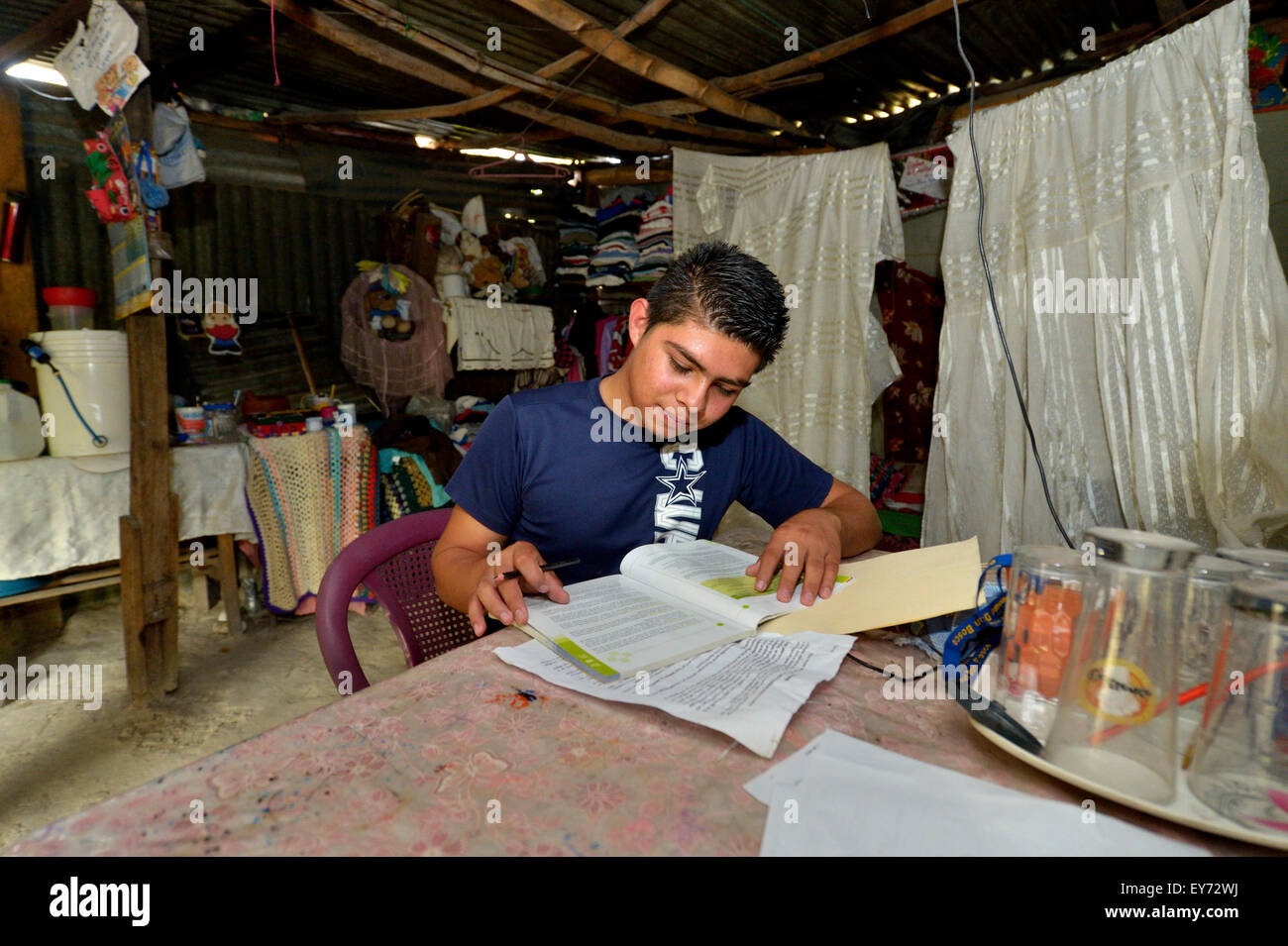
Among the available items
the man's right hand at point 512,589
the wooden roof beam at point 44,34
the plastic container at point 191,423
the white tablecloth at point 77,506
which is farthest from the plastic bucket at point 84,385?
the man's right hand at point 512,589

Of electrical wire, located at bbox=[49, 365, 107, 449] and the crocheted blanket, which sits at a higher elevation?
electrical wire, located at bbox=[49, 365, 107, 449]

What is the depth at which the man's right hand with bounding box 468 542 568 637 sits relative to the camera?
1.12 meters

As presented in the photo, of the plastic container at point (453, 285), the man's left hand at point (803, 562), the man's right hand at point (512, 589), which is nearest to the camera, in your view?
the man's right hand at point (512, 589)

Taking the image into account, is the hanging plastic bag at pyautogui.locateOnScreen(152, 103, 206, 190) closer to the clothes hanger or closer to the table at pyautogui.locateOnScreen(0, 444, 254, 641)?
the table at pyautogui.locateOnScreen(0, 444, 254, 641)

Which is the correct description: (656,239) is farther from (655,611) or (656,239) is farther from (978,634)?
(978,634)

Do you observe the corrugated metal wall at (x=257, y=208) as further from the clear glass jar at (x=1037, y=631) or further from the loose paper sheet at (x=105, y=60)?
the clear glass jar at (x=1037, y=631)

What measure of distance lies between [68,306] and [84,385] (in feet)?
1.60

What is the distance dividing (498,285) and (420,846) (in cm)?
507

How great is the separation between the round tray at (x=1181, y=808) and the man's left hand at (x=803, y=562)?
518mm

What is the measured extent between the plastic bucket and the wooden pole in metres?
0.18

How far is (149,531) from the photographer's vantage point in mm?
3029

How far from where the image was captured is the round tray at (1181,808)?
2.03 ft

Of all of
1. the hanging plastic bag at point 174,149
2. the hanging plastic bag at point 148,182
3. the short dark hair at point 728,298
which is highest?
the hanging plastic bag at point 174,149

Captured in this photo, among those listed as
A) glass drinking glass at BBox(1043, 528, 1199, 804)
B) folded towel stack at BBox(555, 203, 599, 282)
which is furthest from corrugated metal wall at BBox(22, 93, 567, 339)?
glass drinking glass at BBox(1043, 528, 1199, 804)
